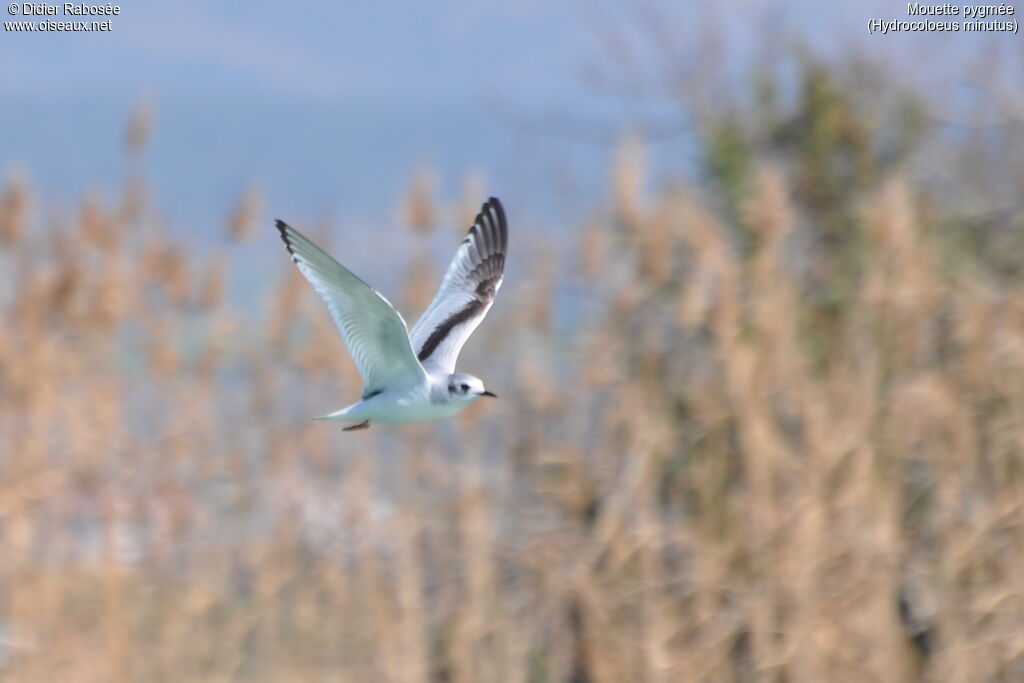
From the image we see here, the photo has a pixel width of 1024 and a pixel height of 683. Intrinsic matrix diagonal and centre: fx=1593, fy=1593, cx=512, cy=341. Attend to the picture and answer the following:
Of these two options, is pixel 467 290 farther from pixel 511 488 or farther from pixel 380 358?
pixel 511 488

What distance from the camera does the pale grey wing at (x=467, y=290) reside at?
3.67m

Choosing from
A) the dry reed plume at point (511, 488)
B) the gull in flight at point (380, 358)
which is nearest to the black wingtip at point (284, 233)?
the gull in flight at point (380, 358)

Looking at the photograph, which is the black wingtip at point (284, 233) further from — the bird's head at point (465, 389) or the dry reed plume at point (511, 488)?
the dry reed plume at point (511, 488)

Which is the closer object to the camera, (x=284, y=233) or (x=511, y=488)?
(x=284, y=233)

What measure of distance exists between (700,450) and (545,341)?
567 mm

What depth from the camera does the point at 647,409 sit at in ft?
15.4

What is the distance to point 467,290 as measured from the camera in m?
3.84

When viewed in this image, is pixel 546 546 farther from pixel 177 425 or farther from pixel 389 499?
pixel 177 425

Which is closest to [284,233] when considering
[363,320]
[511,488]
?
[363,320]

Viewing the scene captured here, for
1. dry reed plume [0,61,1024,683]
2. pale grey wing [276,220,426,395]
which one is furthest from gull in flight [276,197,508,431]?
dry reed plume [0,61,1024,683]

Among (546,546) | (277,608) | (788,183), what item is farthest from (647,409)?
(788,183)

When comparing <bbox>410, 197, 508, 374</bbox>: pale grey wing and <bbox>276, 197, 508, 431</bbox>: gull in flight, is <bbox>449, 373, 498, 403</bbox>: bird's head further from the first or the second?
<bbox>410, 197, 508, 374</bbox>: pale grey wing

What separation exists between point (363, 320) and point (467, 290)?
0.56m

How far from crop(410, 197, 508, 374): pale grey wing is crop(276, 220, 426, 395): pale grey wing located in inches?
9.6
